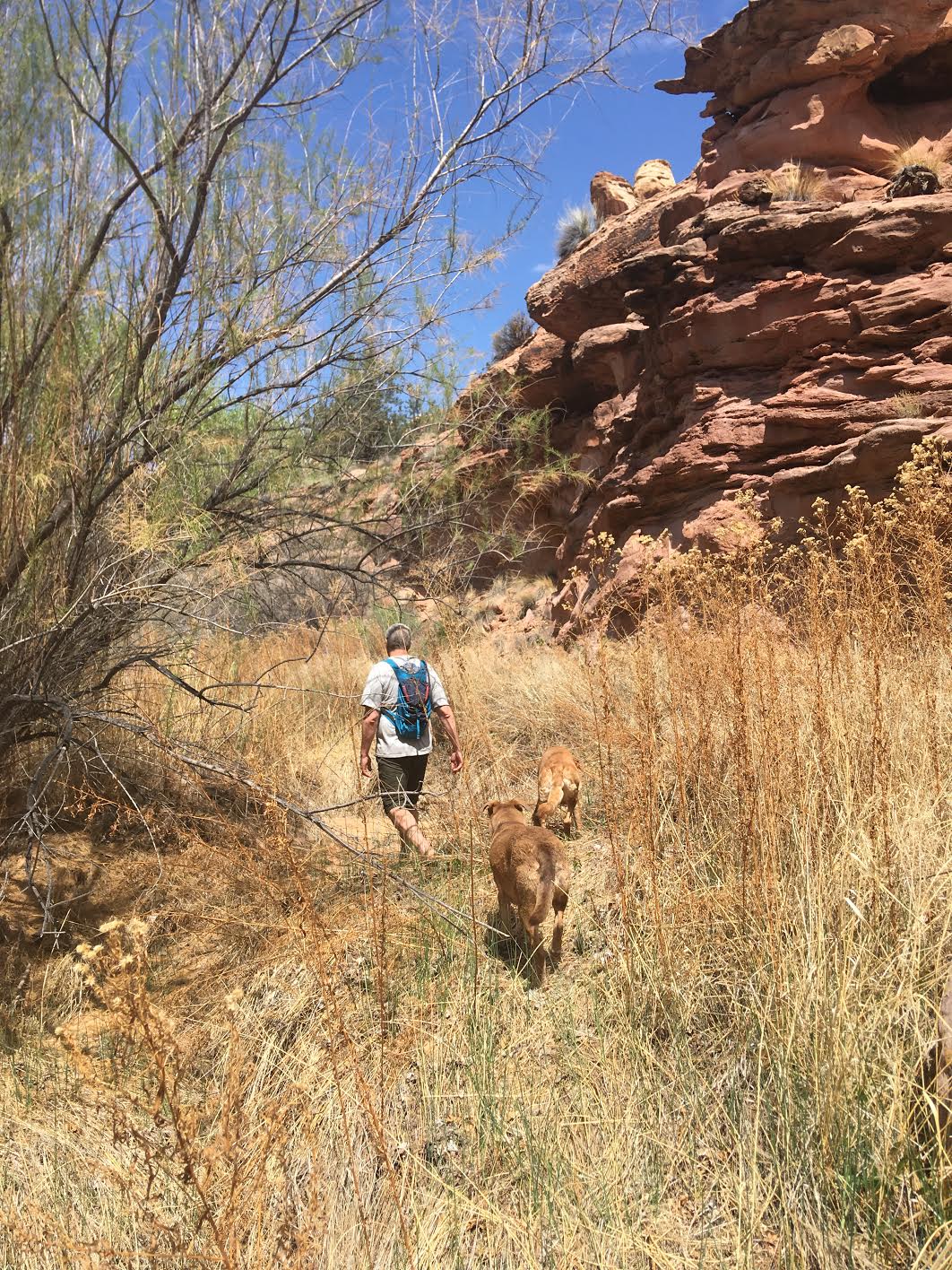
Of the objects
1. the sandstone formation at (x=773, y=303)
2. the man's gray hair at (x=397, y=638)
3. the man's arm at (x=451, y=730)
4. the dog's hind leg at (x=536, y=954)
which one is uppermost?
the sandstone formation at (x=773, y=303)

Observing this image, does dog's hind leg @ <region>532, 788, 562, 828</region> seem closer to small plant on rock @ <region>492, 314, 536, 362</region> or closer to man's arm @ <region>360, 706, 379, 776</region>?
man's arm @ <region>360, 706, 379, 776</region>

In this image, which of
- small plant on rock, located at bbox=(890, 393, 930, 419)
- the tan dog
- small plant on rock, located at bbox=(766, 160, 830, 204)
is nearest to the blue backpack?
the tan dog

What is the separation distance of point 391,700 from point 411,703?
13cm

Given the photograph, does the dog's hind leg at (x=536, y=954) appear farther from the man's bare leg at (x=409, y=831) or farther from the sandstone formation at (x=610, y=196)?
the sandstone formation at (x=610, y=196)

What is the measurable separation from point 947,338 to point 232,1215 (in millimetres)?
9257

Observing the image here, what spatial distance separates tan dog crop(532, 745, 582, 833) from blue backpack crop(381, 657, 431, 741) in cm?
83

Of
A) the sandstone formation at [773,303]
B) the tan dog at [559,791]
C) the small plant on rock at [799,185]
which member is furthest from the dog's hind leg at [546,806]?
the small plant on rock at [799,185]

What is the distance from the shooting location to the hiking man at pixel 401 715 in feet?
15.5

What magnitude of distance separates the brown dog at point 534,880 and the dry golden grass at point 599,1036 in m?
0.14

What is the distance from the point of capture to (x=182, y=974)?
10.7 ft

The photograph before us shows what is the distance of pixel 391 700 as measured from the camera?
15.6 ft

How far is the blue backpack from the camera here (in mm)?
4727

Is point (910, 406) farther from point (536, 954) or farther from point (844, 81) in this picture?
point (536, 954)

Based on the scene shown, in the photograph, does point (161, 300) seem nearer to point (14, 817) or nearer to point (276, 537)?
point (276, 537)
